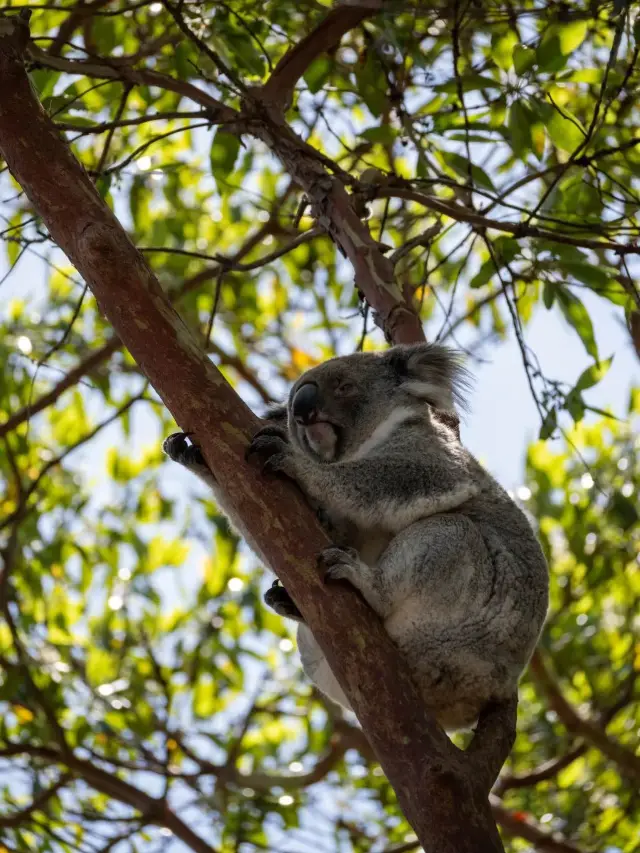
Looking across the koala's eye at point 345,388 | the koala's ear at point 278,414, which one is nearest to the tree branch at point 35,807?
the koala's ear at point 278,414

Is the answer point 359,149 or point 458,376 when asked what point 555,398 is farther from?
point 359,149

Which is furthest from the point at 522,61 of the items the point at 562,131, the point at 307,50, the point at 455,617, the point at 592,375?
the point at 455,617

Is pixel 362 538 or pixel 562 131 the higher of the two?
pixel 562 131

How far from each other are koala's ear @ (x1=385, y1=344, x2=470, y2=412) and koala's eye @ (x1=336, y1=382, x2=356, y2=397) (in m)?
0.16

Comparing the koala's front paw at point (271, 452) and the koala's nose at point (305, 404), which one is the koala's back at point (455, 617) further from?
the koala's nose at point (305, 404)

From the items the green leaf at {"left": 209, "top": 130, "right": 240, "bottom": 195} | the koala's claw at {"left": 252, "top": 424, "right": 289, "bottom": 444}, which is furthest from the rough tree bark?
the green leaf at {"left": 209, "top": 130, "right": 240, "bottom": 195}

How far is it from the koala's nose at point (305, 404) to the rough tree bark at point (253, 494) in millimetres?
828

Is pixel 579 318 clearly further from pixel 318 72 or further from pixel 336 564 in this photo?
pixel 336 564

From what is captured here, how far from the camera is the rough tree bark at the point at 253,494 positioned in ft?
6.41

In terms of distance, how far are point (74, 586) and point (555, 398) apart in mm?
3146

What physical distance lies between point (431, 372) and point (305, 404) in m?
0.45

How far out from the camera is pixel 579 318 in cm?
349

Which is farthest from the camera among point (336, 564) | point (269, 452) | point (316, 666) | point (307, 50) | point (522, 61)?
point (307, 50)

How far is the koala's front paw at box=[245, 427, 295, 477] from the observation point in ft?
7.89
